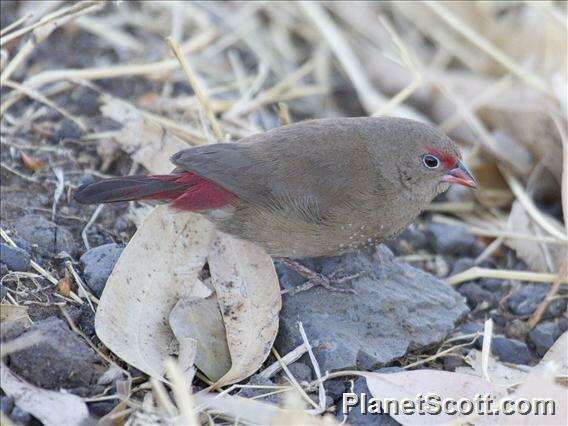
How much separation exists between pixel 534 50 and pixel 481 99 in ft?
2.42

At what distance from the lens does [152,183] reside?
11.1 feet

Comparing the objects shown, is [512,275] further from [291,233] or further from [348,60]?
[348,60]

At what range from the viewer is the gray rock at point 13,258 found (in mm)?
3279

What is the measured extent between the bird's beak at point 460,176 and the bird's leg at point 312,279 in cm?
61

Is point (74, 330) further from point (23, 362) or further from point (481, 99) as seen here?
point (481, 99)

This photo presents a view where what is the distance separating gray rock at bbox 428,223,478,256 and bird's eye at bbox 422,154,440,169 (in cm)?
79

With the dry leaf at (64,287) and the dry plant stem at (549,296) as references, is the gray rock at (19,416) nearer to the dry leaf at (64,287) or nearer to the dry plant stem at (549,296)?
the dry leaf at (64,287)

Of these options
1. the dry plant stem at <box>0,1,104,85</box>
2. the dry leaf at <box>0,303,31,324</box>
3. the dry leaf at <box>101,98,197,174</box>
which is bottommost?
the dry leaf at <box>0,303,31,324</box>

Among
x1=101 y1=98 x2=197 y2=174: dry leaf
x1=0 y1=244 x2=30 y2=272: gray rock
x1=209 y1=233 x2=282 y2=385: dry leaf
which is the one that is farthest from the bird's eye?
x1=0 y1=244 x2=30 y2=272: gray rock

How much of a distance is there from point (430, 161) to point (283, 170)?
0.73 m

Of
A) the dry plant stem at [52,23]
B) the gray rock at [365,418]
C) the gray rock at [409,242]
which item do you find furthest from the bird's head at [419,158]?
the dry plant stem at [52,23]

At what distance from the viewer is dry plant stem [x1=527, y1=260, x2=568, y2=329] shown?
3.85 meters

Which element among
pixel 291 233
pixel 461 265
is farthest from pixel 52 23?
pixel 461 265

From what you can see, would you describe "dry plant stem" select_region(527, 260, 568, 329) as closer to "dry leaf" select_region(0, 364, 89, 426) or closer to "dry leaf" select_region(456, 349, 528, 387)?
"dry leaf" select_region(456, 349, 528, 387)
